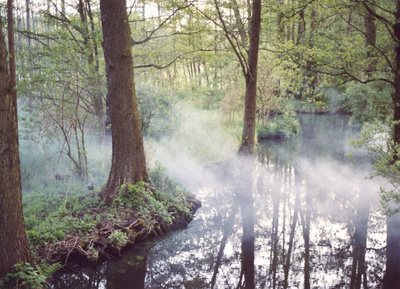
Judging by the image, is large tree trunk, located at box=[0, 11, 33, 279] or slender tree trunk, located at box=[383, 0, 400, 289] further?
slender tree trunk, located at box=[383, 0, 400, 289]

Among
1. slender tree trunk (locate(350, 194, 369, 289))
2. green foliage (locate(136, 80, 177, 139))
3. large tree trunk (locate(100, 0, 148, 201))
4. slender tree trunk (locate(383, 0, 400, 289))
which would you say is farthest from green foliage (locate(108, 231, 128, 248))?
green foliage (locate(136, 80, 177, 139))

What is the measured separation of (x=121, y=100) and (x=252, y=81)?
18.5 feet

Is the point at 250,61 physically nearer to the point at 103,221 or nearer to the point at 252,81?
the point at 252,81

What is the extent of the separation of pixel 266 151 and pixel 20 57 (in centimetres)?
1080

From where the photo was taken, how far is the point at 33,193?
6.97 m

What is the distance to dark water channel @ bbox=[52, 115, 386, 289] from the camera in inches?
190

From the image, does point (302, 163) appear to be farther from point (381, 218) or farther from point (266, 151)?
point (381, 218)

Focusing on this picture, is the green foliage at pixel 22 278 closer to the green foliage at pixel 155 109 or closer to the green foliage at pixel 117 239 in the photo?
the green foliage at pixel 117 239

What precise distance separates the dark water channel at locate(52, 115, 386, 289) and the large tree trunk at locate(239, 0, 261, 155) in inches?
41.3

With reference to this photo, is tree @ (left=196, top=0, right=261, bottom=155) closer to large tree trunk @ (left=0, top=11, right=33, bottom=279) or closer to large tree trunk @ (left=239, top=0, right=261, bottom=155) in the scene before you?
large tree trunk @ (left=239, top=0, right=261, bottom=155)

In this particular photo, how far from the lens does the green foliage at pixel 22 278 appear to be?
355cm

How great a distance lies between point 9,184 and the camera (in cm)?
344

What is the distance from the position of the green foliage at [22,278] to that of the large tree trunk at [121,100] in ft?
9.29

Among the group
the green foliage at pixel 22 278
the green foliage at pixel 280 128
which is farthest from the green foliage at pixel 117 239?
the green foliage at pixel 280 128
